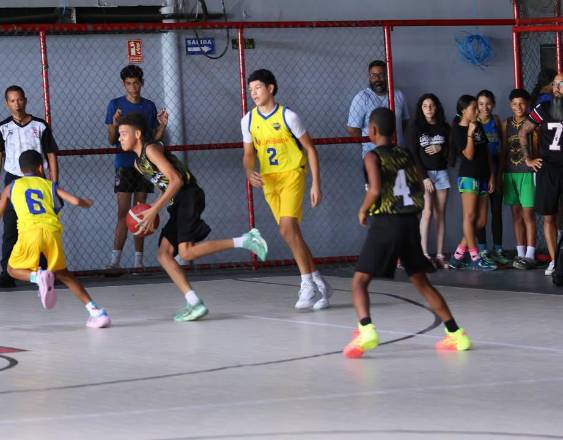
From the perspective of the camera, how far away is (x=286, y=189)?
1140 centimetres

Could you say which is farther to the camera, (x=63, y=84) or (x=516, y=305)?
(x=63, y=84)

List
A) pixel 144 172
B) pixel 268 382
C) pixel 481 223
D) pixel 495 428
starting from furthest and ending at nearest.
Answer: pixel 481 223 → pixel 144 172 → pixel 268 382 → pixel 495 428

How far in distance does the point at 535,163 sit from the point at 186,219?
15.0ft

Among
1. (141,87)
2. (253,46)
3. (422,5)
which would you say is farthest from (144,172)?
(422,5)

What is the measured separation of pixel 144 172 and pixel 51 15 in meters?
5.43

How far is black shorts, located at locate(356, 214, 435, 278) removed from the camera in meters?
8.87

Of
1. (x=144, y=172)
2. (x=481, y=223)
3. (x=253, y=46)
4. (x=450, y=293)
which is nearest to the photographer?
(x=144, y=172)

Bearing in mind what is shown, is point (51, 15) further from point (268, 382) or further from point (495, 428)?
point (495, 428)

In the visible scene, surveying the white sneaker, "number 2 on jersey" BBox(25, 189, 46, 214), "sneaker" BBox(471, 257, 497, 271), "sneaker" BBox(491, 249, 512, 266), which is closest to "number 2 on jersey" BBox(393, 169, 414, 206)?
the white sneaker

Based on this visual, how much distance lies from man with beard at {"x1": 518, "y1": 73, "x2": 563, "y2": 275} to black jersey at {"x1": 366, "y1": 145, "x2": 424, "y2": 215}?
4.75 metres

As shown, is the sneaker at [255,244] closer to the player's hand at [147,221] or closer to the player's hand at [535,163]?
the player's hand at [147,221]

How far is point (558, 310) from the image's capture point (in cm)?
1098

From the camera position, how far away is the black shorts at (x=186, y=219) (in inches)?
433

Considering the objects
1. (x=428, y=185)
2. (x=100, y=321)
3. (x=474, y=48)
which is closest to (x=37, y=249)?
(x=100, y=321)
